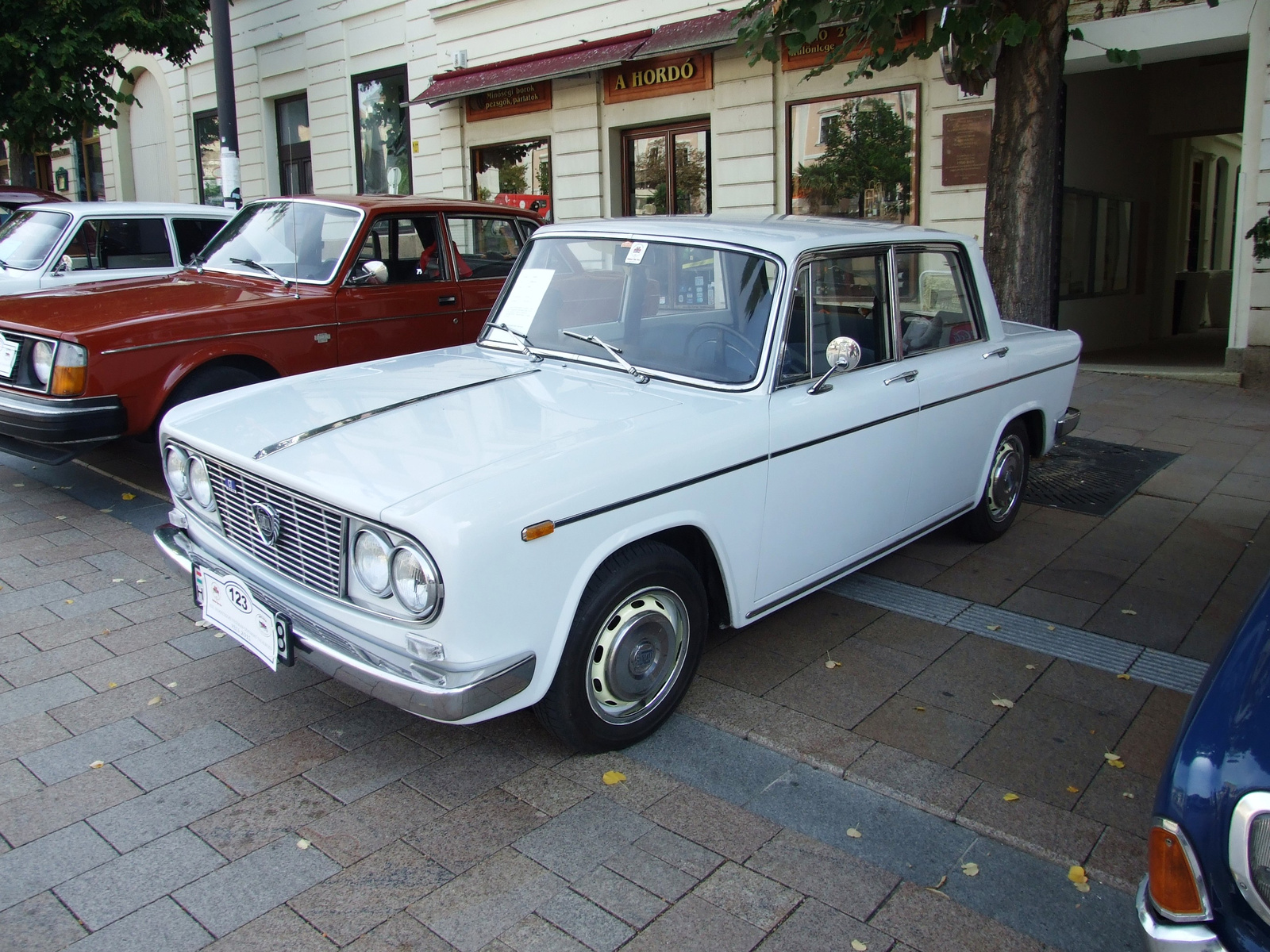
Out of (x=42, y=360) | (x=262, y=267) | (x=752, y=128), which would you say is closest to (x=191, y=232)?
(x=262, y=267)

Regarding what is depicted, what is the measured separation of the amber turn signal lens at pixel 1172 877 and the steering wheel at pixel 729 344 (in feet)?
7.15

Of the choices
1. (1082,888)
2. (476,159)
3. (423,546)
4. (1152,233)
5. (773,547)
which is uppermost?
(476,159)

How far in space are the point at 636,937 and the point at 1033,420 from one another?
160 inches

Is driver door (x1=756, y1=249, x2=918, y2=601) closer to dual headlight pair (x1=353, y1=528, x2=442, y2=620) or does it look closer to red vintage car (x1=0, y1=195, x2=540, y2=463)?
dual headlight pair (x1=353, y1=528, x2=442, y2=620)

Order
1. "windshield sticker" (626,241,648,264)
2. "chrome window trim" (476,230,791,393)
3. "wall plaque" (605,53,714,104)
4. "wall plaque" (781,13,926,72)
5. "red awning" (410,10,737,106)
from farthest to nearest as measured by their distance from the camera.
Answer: "wall plaque" (605,53,714,104), "red awning" (410,10,737,106), "wall plaque" (781,13,926,72), "windshield sticker" (626,241,648,264), "chrome window trim" (476,230,791,393)

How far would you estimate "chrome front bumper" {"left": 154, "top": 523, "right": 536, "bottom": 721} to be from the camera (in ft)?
9.03

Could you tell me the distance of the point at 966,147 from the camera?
1078cm

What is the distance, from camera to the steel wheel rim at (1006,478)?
5324 mm

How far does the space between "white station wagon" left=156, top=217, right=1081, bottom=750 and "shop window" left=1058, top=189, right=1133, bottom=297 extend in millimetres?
8165

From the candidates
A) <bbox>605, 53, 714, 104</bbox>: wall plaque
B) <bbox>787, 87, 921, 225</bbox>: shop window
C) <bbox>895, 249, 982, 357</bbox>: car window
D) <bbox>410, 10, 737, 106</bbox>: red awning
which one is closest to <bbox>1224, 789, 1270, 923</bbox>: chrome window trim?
<bbox>895, 249, 982, 357</bbox>: car window

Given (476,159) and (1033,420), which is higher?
(476,159)

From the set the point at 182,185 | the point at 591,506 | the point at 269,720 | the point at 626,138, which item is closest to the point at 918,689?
the point at 591,506

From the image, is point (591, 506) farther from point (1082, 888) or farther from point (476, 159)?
point (476, 159)

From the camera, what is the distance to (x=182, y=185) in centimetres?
2128
